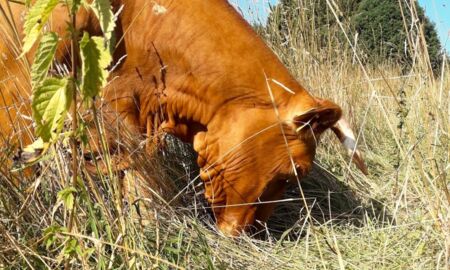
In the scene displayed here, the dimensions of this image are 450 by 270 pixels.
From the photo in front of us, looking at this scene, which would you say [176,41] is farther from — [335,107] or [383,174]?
[383,174]

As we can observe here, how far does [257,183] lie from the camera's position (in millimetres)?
2809

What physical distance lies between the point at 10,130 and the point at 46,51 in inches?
52.7

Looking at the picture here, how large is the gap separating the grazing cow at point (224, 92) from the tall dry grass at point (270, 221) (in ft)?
0.51

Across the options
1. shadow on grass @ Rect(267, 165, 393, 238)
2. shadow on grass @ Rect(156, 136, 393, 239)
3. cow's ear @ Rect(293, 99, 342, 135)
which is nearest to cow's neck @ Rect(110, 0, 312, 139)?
cow's ear @ Rect(293, 99, 342, 135)

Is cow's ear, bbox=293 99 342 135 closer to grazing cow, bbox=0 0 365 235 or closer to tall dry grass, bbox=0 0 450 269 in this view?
grazing cow, bbox=0 0 365 235

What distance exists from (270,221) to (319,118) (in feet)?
2.44

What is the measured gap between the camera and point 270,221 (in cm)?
327

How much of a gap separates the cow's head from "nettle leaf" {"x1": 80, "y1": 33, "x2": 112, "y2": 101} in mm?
1554

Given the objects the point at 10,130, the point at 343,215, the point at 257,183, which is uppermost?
the point at 10,130

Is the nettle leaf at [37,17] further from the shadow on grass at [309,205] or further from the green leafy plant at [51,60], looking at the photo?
the shadow on grass at [309,205]

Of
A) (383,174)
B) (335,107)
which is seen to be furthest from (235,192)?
(383,174)

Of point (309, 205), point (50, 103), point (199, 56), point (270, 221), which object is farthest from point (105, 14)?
point (309, 205)

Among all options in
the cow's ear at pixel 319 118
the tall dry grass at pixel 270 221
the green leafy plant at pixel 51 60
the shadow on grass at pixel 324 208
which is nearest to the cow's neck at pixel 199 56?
the cow's ear at pixel 319 118

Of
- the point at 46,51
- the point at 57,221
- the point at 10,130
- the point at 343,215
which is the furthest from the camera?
the point at 343,215
